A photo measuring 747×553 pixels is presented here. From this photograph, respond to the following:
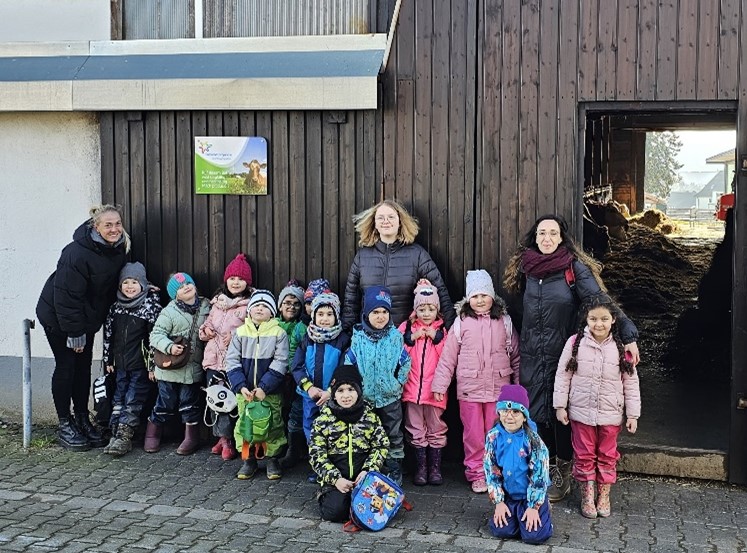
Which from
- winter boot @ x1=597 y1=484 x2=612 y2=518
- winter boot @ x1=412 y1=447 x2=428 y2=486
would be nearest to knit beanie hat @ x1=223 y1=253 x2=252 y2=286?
winter boot @ x1=412 y1=447 x2=428 y2=486

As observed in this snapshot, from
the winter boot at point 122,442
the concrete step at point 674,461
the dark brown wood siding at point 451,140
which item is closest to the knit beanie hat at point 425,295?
the dark brown wood siding at point 451,140

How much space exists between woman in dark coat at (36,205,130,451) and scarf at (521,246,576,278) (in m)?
3.20

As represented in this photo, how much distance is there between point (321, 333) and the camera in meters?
6.89

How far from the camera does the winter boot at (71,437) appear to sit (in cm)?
769

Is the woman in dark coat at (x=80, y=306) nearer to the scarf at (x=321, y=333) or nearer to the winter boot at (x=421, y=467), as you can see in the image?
the scarf at (x=321, y=333)

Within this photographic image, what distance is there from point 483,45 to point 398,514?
3.45m

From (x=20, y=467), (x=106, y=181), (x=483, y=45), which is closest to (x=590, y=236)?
(x=483, y=45)

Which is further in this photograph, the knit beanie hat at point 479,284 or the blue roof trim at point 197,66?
the blue roof trim at point 197,66

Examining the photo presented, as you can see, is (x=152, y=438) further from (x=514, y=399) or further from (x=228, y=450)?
(x=514, y=399)

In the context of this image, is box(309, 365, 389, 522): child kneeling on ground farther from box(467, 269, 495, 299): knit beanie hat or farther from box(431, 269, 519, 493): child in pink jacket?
box(467, 269, 495, 299): knit beanie hat

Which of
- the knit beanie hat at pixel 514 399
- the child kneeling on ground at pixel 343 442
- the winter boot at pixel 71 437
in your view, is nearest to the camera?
the knit beanie hat at pixel 514 399

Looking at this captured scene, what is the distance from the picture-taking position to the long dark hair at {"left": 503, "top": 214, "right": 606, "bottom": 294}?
22.2 ft

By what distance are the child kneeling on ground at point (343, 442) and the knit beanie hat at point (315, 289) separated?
46.8 inches

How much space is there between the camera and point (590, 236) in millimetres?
13281
